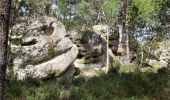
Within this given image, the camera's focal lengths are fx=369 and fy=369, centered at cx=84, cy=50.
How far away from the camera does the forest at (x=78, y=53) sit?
580 inches

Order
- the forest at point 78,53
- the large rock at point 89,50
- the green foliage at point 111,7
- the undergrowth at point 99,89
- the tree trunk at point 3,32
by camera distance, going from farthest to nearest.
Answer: the green foliage at point 111,7 < the large rock at point 89,50 < the forest at point 78,53 < the undergrowth at point 99,89 < the tree trunk at point 3,32

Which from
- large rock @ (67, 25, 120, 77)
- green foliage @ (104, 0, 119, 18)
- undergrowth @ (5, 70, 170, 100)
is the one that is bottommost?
large rock @ (67, 25, 120, 77)

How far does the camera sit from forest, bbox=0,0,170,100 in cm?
1473

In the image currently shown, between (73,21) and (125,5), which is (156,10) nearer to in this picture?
(125,5)

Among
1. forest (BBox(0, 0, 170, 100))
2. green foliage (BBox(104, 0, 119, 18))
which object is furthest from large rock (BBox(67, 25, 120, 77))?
green foliage (BBox(104, 0, 119, 18))

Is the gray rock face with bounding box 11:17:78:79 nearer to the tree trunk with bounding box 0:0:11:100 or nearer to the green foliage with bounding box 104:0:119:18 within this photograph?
the green foliage with bounding box 104:0:119:18

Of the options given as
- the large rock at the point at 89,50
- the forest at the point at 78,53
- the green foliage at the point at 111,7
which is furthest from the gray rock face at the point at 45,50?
the green foliage at the point at 111,7

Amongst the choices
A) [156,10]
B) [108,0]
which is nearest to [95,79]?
[108,0]

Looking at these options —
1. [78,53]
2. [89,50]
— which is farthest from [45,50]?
[89,50]

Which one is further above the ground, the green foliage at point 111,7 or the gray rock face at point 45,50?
the green foliage at point 111,7

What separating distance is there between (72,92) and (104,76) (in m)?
4.21

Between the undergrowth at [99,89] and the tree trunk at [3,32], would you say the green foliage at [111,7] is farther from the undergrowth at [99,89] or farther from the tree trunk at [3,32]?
the tree trunk at [3,32]

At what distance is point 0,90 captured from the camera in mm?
8531

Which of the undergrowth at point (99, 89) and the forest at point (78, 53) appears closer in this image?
the undergrowth at point (99, 89)
